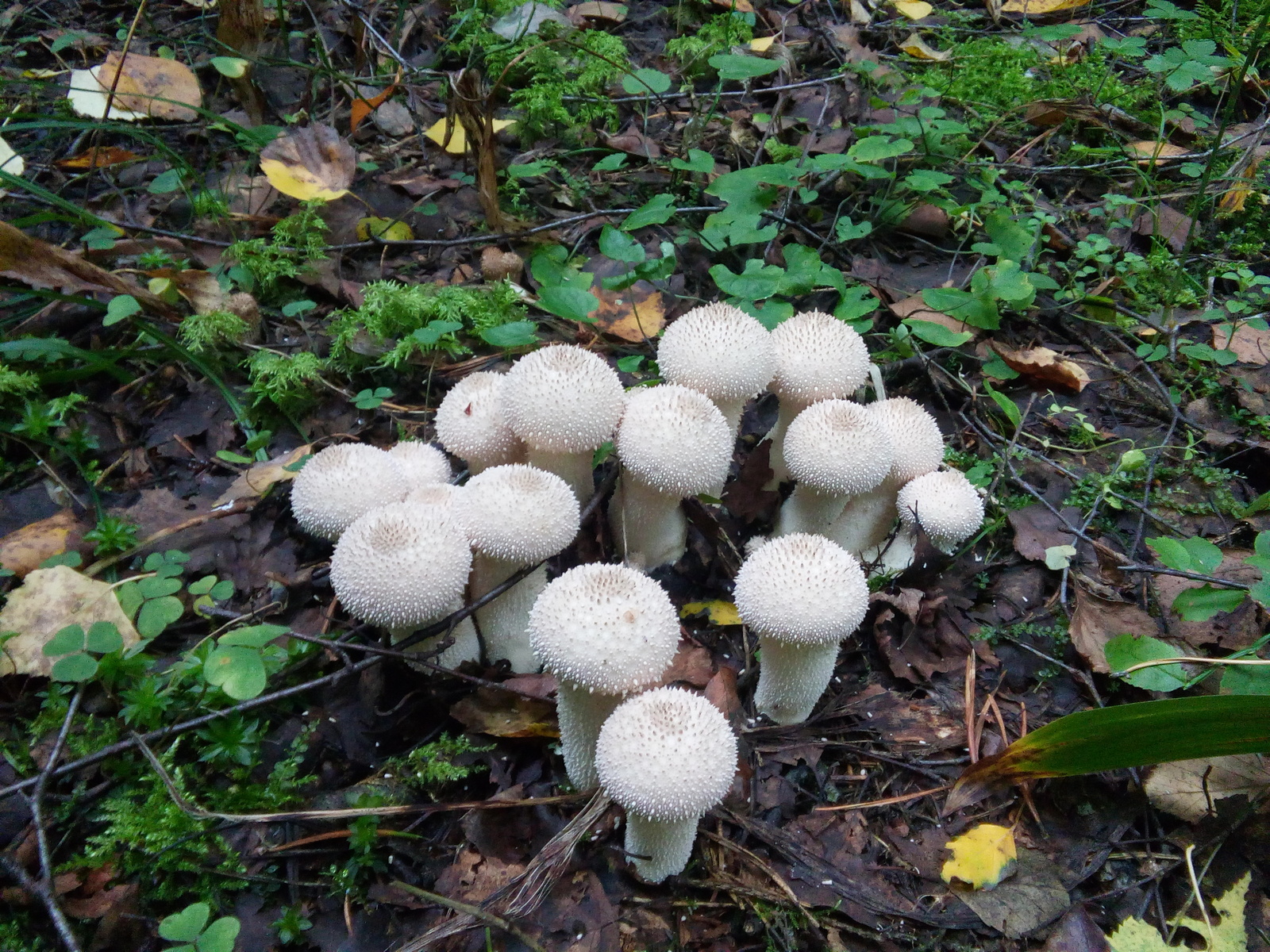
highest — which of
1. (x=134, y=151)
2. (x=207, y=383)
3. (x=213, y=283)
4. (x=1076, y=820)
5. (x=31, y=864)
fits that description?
(x=134, y=151)

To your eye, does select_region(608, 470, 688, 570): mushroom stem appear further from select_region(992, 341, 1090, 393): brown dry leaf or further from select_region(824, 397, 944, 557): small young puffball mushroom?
select_region(992, 341, 1090, 393): brown dry leaf

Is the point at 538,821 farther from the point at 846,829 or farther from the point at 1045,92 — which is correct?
the point at 1045,92

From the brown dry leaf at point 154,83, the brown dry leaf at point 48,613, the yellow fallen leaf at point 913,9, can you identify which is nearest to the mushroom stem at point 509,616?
the brown dry leaf at point 48,613

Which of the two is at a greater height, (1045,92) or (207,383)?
(1045,92)

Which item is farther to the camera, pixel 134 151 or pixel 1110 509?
pixel 134 151

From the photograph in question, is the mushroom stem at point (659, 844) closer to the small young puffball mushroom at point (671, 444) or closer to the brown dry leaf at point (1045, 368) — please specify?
the small young puffball mushroom at point (671, 444)

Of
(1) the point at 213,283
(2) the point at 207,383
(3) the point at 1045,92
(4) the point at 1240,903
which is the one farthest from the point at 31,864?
(3) the point at 1045,92

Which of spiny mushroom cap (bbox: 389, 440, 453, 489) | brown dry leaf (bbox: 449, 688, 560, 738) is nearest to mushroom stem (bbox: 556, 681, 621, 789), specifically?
brown dry leaf (bbox: 449, 688, 560, 738)
